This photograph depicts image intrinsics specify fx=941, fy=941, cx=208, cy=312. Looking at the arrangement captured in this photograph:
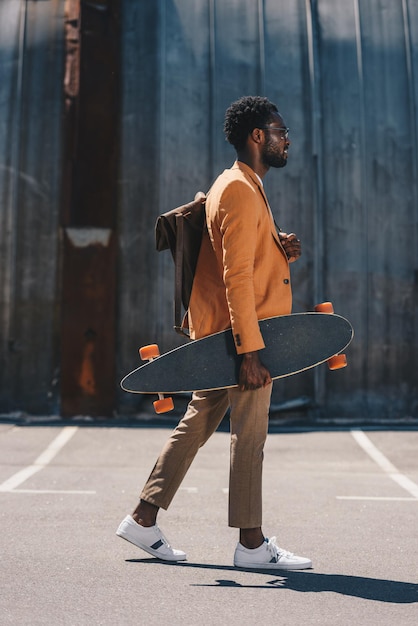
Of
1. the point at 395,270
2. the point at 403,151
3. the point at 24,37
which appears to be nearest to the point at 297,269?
the point at 395,270

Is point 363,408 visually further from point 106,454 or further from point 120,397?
point 106,454

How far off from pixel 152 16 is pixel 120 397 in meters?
4.59

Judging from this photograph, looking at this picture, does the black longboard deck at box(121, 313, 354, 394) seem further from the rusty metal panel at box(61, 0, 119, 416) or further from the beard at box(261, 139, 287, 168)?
the rusty metal panel at box(61, 0, 119, 416)

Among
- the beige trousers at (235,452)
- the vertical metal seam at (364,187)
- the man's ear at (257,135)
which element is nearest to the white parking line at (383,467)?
the vertical metal seam at (364,187)

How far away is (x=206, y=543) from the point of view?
4.59m

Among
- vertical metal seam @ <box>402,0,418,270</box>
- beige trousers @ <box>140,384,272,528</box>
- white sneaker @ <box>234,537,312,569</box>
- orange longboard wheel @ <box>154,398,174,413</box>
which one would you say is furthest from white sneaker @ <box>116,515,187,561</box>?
vertical metal seam @ <box>402,0,418,270</box>

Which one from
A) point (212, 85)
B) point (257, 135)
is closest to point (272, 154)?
point (257, 135)

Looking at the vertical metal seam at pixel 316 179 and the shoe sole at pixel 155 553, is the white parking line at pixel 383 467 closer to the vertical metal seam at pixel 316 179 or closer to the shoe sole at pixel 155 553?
the vertical metal seam at pixel 316 179

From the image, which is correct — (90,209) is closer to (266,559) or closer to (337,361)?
(337,361)

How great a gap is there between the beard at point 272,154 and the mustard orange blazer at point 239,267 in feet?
0.41

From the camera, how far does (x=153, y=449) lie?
898 centimetres

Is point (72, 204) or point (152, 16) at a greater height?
point (152, 16)

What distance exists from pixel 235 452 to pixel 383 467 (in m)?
4.14

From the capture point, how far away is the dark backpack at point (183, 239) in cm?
424
